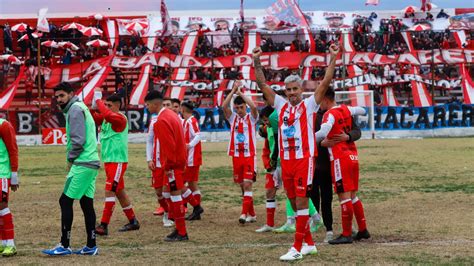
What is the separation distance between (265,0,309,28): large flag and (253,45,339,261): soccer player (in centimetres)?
3884

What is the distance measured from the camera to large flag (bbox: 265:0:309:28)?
47812 mm

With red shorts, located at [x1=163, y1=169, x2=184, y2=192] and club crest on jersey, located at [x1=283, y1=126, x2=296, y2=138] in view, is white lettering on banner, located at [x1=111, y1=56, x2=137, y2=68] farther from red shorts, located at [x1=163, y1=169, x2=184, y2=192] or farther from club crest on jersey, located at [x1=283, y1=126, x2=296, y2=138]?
club crest on jersey, located at [x1=283, y1=126, x2=296, y2=138]

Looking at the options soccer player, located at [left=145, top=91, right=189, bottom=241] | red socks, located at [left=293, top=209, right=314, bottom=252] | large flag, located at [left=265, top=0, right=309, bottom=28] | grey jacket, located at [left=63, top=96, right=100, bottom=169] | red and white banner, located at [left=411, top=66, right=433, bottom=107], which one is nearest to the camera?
red socks, located at [left=293, top=209, right=314, bottom=252]

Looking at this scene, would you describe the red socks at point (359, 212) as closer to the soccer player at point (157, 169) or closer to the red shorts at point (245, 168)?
the red shorts at point (245, 168)

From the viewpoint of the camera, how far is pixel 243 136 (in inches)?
519

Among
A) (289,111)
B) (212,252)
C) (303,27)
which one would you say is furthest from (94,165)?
(303,27)

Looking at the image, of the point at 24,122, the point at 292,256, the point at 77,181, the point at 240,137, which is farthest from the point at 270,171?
the point at 24,122

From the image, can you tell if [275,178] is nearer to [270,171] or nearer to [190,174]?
[270,171]

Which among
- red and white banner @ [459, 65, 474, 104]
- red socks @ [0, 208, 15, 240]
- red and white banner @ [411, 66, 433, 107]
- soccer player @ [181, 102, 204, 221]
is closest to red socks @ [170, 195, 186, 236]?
red socks @ [0, 208, 15, 240]

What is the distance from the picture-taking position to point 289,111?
947 cm

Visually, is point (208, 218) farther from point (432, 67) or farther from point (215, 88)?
point (432, 67)

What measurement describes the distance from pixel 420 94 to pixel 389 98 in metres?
1.90

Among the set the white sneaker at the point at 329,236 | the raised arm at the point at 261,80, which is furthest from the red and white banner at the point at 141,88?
the raised arm at the point at 261,80

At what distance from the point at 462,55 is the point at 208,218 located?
3500 cm
